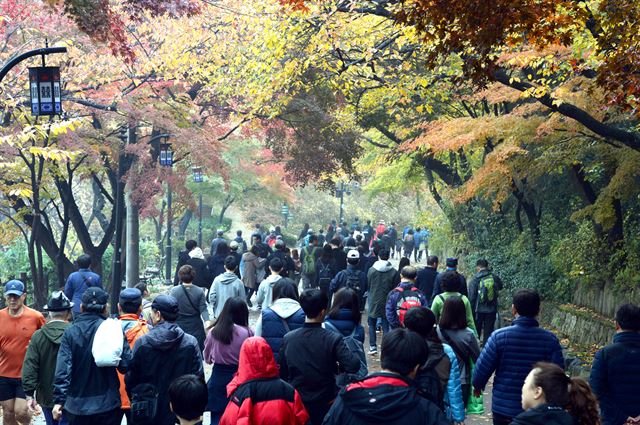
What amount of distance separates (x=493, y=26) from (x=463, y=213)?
16.5 meters

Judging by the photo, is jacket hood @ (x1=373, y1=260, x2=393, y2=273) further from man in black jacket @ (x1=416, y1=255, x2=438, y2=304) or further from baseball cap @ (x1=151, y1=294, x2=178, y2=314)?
baseball cap @ (x1=151, y1=294, x2=178, y2=314)

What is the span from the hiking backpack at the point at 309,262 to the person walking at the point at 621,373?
13058 mm

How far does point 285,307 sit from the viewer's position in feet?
26.8

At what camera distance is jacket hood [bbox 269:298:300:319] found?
810cm

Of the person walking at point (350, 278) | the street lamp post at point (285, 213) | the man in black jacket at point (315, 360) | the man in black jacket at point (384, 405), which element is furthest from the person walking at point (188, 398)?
the street lamp post at point (285, 213)

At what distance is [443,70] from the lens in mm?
17906

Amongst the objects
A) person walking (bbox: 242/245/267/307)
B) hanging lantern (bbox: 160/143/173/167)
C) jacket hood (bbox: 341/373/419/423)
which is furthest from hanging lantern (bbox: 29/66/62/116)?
person walking (bbox: 242/245/267/307)

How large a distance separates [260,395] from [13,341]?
3861mm

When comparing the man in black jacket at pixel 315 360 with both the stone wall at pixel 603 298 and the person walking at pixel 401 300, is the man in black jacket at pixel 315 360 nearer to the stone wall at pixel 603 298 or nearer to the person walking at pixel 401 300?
the person walking at pixel 401 300

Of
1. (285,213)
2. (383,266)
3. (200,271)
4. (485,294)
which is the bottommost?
(285,213)

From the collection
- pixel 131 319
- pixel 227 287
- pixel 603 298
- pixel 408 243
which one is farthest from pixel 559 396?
pixel 408 243

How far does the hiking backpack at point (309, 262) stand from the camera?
1999 centimetres

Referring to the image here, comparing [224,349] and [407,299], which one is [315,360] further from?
[407,299]

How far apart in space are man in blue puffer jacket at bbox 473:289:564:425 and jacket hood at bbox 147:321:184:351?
8.25ft
